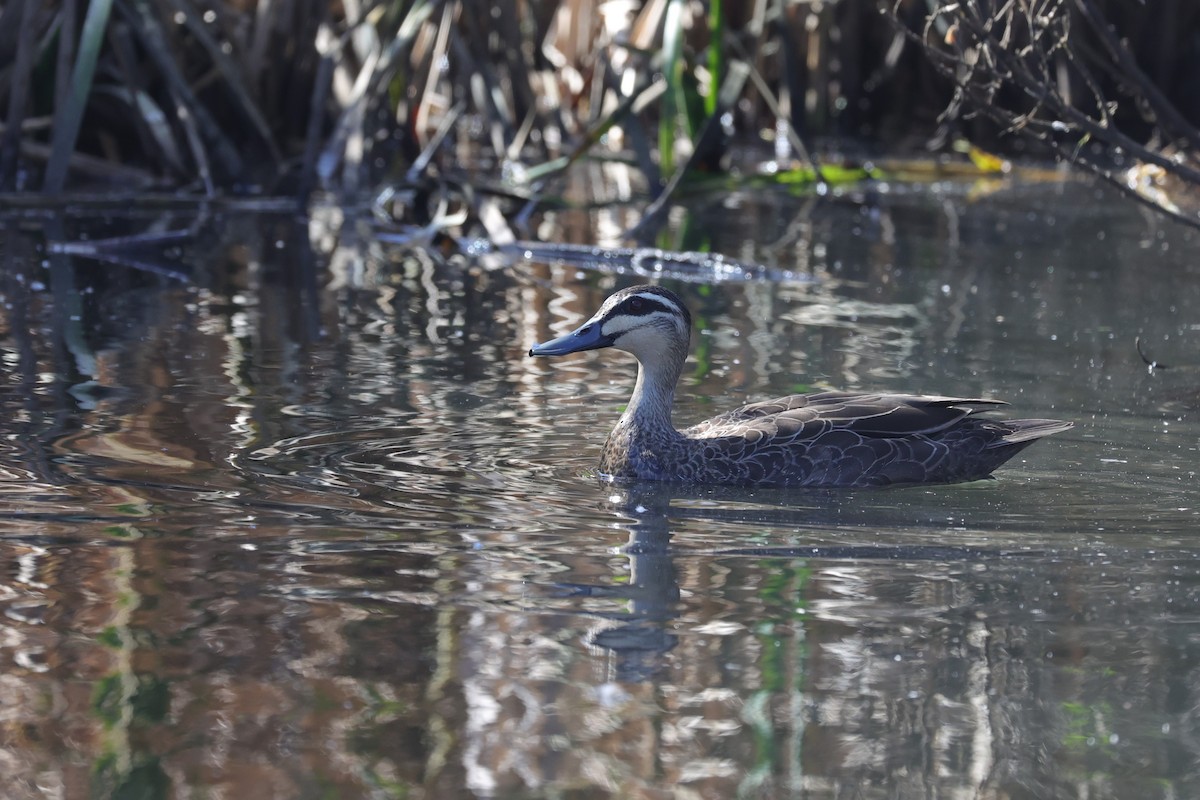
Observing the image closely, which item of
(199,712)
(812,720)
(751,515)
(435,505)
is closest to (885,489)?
(751,515)

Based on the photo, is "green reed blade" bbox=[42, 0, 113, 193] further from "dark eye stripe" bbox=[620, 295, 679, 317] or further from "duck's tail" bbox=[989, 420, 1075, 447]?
Result: "duck's tail" bbox=[989, 420, 1075, 447]

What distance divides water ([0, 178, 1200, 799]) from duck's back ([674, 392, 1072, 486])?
0.13 m

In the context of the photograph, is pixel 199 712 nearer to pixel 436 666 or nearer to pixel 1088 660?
pixel 436 666

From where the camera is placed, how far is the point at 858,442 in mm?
6023

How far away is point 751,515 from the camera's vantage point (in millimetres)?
5473

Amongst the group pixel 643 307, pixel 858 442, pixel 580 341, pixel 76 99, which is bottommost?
pixel 858 442

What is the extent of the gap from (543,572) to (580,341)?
181 cm

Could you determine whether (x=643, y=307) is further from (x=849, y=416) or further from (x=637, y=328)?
(x=849, y=416)

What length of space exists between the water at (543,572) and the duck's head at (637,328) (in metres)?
0.38

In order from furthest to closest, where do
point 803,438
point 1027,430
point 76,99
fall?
point 76,99
point 1027,430
point 803,438

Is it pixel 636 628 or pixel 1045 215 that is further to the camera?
pixel 1045 215

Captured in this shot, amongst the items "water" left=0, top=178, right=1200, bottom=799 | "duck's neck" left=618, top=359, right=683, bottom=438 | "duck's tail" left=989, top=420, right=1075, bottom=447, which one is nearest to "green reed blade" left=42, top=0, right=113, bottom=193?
"water" left=0, top=178, right=1200, bottom=799

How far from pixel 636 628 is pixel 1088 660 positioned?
1033 millimetres

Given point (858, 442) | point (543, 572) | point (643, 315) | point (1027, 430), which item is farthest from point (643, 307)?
point (543, 572)
